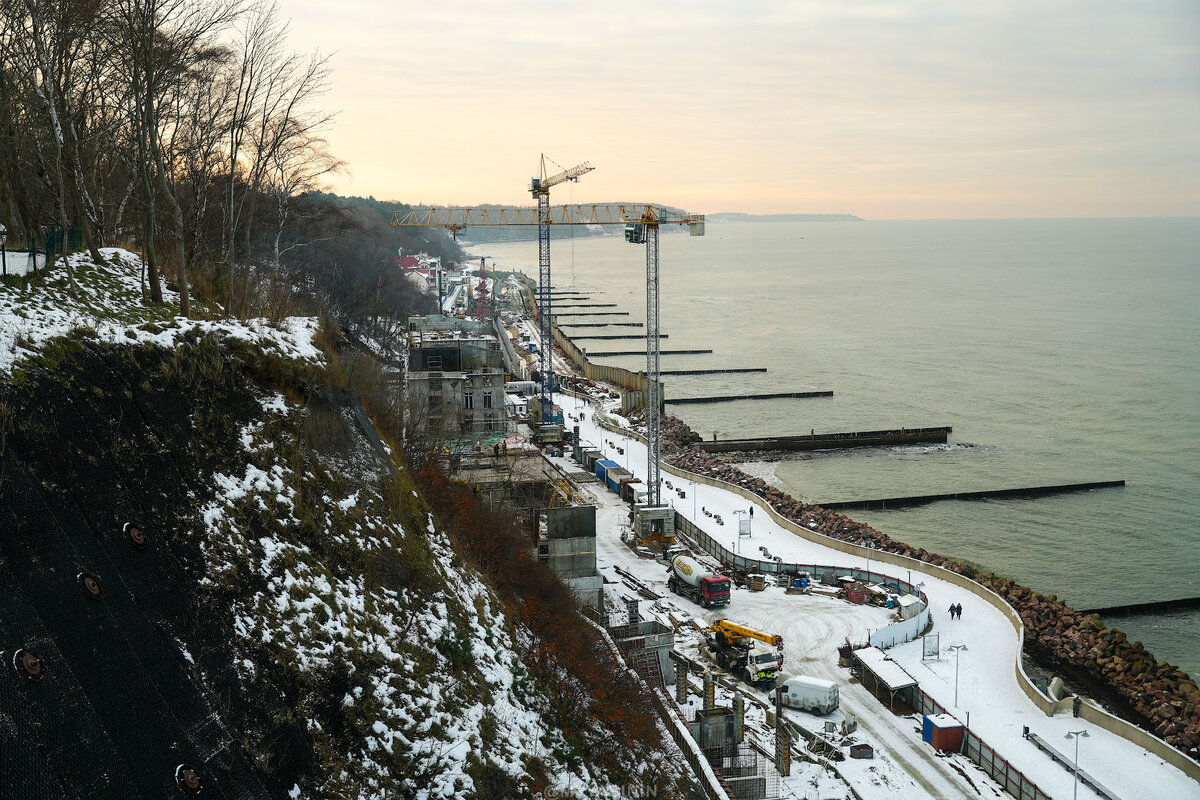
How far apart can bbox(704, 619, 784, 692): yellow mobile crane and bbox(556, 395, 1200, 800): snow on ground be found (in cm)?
72

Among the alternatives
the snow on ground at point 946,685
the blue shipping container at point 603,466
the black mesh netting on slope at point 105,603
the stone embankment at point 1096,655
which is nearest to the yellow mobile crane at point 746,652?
the snow on ground at point 946,685

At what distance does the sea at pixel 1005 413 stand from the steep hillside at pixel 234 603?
2351 cm

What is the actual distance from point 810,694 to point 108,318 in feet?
53.9

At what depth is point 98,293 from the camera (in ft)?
48.0

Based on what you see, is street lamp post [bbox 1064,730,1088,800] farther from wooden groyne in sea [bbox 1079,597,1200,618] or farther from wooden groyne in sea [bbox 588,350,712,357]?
wooden groyne in sea [bbox 588,350,712,357]

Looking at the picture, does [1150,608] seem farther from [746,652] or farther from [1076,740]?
[746,652]

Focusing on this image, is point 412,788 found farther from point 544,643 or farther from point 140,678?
point 544,643

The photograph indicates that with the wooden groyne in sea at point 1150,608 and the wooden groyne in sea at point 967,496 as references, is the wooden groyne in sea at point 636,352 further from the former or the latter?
the wooden groyne in sea at point 1150,608

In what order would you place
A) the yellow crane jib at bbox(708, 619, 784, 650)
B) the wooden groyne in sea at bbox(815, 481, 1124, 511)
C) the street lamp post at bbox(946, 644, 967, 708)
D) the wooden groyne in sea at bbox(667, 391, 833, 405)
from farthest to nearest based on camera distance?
the wooden groyne in sea at bbox(667, 391, 833, 405)
the wooden groyne in sea at bbox(815, 481, 1124, 511)
the yellow crane jib at bbox(708, 619, 784, 650)
the street lamp post at bbox(946, 644, 967, 708)

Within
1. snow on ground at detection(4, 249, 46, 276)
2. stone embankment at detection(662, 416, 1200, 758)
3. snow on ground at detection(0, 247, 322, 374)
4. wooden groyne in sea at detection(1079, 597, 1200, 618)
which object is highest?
snow on ground at detection(4, 249, 46, 276)

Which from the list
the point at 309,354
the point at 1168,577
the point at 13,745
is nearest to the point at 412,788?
the point at 13,745

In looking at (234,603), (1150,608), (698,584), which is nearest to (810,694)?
(698,584)

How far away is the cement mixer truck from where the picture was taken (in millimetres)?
28141

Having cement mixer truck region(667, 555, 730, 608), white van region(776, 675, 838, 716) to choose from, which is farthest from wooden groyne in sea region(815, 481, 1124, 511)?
white van region(776, 675, 838, 716)
